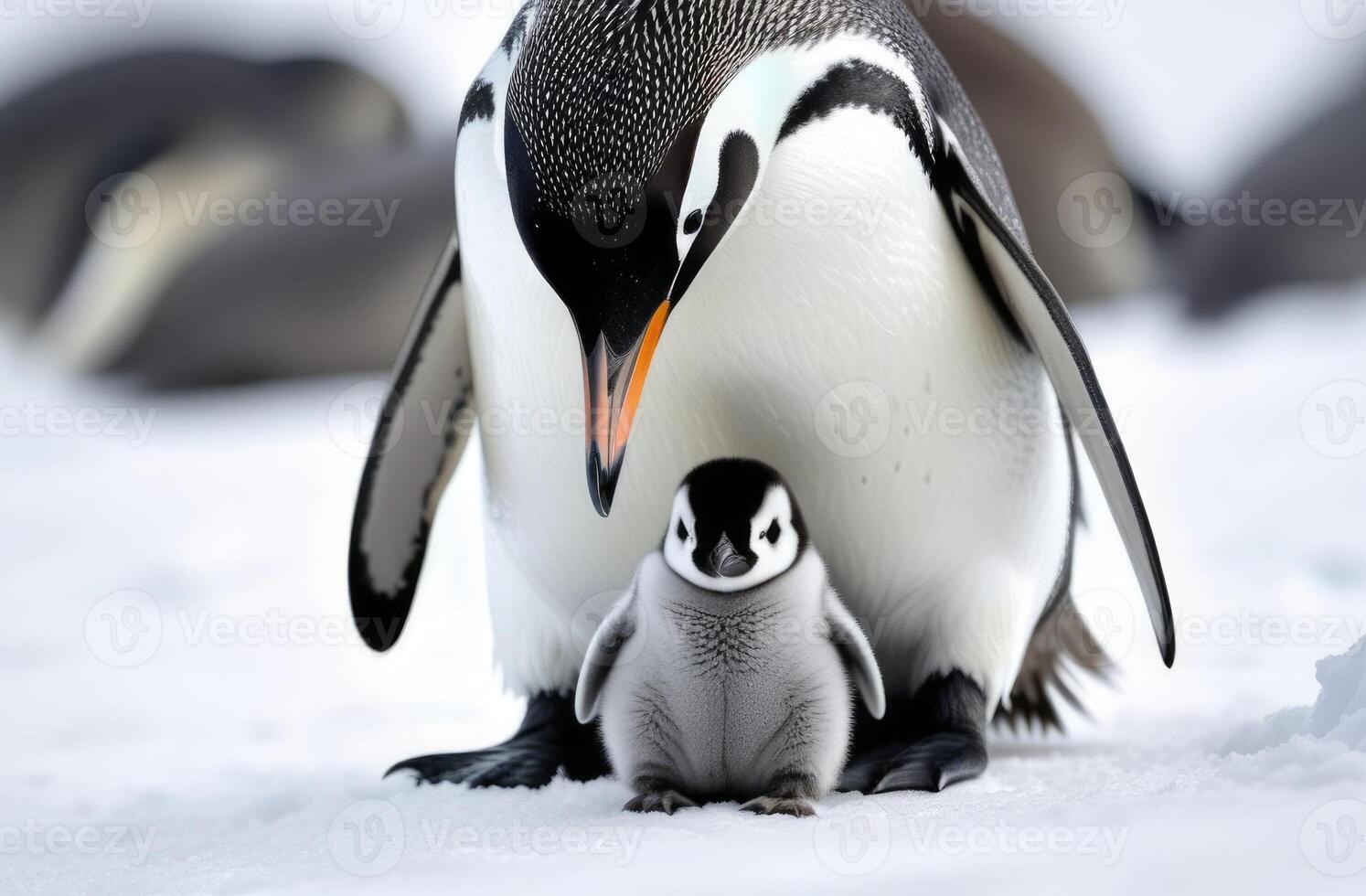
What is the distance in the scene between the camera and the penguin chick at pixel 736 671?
1.31m

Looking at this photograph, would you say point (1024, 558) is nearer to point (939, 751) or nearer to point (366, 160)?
point (939, 751)

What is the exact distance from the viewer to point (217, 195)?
502 cm

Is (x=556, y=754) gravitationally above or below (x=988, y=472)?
below

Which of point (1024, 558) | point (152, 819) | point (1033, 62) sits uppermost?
point (1033, 62)

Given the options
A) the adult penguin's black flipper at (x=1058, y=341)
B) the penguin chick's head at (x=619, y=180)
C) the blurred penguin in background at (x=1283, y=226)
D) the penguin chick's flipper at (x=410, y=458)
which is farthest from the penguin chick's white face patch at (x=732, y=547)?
the blurred penguin in background at (x=1283, y=226)

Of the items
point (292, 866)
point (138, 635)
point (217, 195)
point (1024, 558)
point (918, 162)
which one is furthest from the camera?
point (217, 195)

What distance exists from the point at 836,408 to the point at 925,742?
38cm

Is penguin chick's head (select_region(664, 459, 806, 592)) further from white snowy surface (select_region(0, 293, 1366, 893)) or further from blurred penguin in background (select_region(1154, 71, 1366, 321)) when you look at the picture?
blurred penguin in background (select_region(1154, 71, 1366, 321))

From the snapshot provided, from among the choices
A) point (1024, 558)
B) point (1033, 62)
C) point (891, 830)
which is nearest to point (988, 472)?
point (1024, 558)

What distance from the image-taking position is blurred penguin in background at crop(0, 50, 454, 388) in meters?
4.52

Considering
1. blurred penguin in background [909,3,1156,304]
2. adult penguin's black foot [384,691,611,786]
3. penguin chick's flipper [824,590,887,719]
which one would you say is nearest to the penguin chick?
penguin chick's flipper [824,590,887,719]

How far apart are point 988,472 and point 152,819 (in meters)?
0.95

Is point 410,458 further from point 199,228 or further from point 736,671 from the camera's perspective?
point 199,228

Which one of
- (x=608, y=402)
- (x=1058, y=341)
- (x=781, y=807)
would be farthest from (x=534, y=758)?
(x=1058, y=341)
